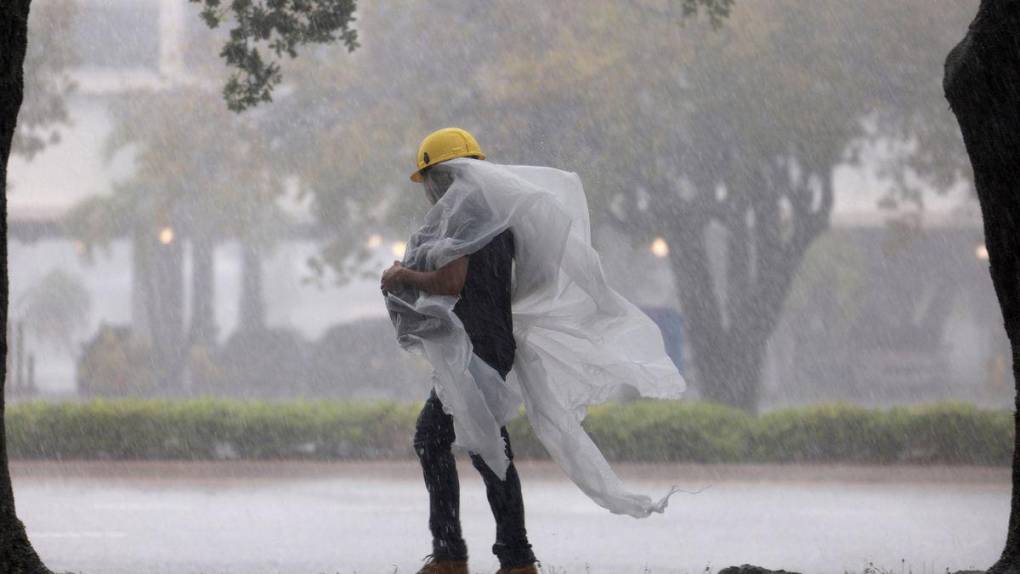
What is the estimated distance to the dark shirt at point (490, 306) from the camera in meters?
4.57

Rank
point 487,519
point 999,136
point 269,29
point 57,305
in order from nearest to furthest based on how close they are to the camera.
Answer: point 999,136 < point 269,29 < point 487,519 < point 57,305

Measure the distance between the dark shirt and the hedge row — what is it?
25.5 feet

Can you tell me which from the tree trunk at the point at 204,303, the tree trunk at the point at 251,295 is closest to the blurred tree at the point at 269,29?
the tree trunk at the point at 204,303

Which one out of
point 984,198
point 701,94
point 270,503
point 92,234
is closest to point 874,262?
point 701,94

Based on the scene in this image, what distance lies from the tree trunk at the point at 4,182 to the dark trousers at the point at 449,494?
1325mm

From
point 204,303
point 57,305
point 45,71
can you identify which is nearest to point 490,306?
point 45,71

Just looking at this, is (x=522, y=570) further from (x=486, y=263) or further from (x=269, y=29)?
(x=269, y=29)

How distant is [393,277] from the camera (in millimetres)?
4547

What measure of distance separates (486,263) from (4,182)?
5.37ft

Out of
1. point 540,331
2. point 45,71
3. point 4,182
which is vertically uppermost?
point 45,71

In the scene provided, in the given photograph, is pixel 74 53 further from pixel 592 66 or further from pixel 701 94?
pixel 701 94

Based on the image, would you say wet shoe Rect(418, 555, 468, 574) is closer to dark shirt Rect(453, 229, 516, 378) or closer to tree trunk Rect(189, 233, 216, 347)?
dark shirt Rect(453, 229, 516, 378)

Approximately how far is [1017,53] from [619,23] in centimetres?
1208

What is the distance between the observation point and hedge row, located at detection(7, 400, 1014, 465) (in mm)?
12266
